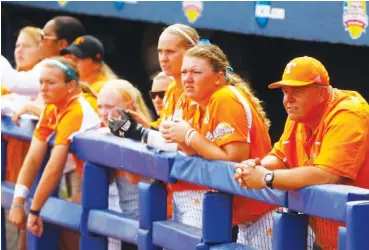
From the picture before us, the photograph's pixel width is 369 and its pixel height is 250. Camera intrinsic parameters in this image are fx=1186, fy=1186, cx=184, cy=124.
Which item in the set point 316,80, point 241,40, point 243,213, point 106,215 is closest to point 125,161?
point 106,215

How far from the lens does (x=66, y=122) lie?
6.58 metres

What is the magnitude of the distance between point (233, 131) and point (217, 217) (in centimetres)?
40

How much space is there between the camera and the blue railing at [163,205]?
448cm

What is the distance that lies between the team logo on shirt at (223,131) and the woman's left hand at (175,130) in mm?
150

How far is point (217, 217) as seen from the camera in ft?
16.9

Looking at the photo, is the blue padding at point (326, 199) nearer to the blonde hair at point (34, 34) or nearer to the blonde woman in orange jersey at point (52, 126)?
the blonde woman in orange jersey at point (52, 126)

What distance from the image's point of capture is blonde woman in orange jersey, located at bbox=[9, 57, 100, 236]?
6.55 meters

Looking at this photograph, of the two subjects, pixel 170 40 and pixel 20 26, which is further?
Answer: pixel 20 26

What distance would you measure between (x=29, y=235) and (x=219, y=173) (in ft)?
6.53

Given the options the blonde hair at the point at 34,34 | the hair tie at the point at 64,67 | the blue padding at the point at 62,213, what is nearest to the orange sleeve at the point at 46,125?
the hair tie at the point at 64,67

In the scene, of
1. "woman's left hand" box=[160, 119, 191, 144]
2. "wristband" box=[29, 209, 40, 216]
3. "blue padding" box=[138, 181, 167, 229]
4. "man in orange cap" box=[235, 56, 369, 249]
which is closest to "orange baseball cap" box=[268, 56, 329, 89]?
"man in orange cap" box=[235, 56, 369, 249]

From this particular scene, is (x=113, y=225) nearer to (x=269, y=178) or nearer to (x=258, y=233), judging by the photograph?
(x=258, y=233)

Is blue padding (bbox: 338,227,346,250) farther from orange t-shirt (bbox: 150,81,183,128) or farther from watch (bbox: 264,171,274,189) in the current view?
orange t-shirt (bbox: 150,81,183,128)

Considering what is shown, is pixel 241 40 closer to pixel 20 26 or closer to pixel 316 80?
pixel 20 26
